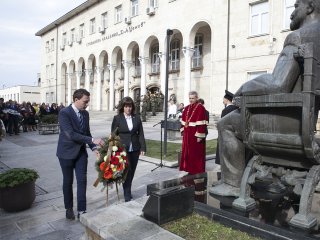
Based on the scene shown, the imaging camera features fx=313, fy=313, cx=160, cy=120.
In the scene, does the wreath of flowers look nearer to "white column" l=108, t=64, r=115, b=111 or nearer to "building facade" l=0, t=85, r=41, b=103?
"white column" l=108, t=64, r=115, b=111

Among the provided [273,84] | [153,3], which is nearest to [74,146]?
[273,84]

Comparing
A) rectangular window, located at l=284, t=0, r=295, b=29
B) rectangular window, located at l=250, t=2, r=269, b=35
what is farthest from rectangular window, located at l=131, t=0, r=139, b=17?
rectangular window, located at l=284, t=0, r=295, b=29

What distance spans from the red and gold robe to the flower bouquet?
2524mm

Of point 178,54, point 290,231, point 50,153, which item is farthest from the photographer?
point 178,54

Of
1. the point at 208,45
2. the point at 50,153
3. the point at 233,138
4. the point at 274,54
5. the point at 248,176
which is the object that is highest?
the point at 208,45

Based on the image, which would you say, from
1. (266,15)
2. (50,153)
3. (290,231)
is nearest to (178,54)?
(266,15)

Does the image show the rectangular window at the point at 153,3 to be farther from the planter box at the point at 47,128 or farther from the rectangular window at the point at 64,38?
the rectangular window at the point at 64,38

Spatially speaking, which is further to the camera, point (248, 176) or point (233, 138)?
point (233, 138)

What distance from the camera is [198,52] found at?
997 inches

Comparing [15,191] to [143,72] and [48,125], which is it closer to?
[48,125]

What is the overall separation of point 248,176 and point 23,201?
3.70 meters

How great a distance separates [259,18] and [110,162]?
1782 cm

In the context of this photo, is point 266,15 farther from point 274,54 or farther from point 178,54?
point 178,54

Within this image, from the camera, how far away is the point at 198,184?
4121mm
